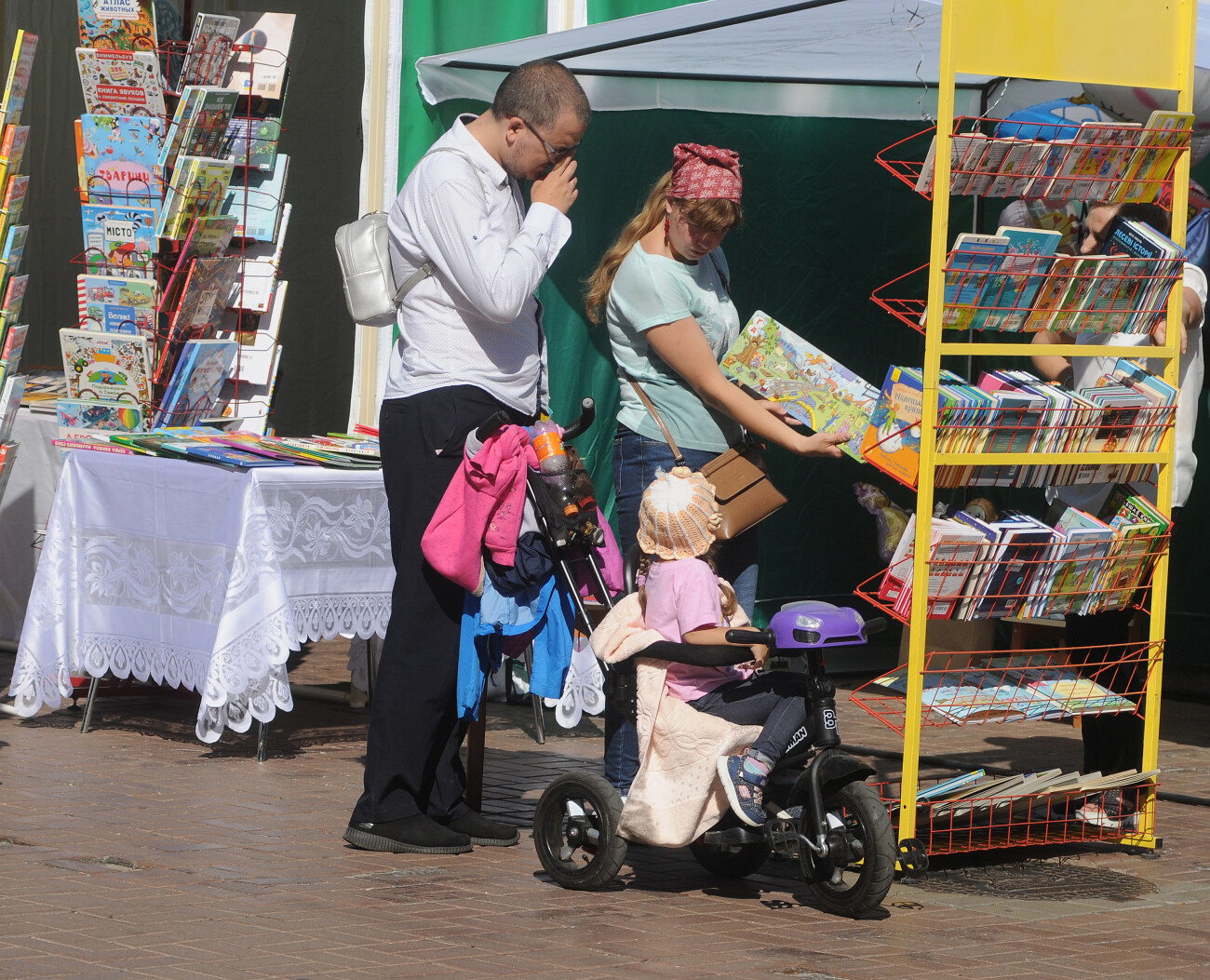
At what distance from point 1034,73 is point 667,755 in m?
2.08

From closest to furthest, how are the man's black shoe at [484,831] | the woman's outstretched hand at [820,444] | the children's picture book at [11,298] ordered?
the woman's outstretched hand at [820,444] → the man's black shoe at [484,831] → the children's picture book at [11,298]

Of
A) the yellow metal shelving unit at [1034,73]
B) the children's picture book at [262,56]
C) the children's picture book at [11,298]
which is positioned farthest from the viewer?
the children's picture book at [262,56]

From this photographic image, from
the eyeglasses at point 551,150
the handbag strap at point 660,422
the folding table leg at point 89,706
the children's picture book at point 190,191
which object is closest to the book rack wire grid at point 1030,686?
the handbag strap at point 660,422

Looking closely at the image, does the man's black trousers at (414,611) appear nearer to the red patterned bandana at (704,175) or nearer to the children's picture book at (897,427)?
the red patterned bandana at (704,175)

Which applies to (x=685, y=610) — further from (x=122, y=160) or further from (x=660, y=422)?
(x=122, y=160)

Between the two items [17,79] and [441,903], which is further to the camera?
[17,79]

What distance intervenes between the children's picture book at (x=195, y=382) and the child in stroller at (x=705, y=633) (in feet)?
9.93

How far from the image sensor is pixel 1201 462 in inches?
336

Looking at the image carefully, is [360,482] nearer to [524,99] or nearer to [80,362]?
[80,362]

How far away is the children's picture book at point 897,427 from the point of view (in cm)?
472

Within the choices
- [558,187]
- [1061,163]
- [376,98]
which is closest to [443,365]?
[558,187]

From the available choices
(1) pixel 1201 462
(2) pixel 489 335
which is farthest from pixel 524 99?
(1) pixel 1201 462

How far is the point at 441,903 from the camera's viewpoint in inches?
175

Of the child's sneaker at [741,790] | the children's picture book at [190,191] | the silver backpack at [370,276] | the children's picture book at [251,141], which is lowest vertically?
the child's sneaker at [741,790]
